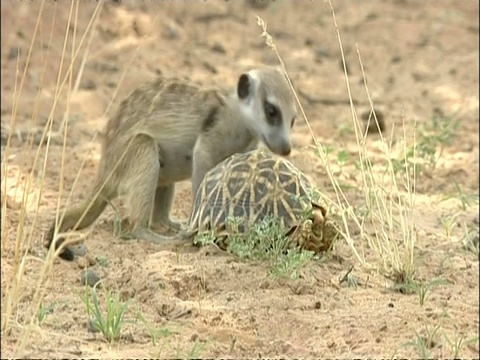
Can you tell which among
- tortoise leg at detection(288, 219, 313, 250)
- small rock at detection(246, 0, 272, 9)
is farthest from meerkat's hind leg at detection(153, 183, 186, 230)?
small rock at detection(246, 0, 272, 9)

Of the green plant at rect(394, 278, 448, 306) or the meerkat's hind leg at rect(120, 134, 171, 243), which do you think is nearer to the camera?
the green plant at rect(394, 278, 448, 306)

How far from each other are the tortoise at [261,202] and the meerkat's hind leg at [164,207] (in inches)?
31.2

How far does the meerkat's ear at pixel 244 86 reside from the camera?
22.5ft

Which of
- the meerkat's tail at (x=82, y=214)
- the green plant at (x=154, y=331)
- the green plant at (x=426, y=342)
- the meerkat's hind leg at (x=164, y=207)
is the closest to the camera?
the green plant at (x=426, y=342)

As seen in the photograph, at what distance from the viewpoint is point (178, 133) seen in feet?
22.4

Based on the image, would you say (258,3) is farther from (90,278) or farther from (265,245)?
(90,278)

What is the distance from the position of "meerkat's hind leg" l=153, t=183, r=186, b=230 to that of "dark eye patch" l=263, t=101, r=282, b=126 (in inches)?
31.8

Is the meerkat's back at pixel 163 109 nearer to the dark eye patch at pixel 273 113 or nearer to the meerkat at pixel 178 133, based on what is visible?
the meerkat at pixel 178 133

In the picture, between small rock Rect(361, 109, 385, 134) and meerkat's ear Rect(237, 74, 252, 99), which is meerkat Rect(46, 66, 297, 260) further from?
small rock Rect(361, 109, 385, 134)

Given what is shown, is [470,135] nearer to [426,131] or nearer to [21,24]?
[426,131]

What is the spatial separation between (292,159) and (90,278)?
9.74ft

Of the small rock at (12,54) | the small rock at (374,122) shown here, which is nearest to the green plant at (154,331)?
the small rock at (374,122)

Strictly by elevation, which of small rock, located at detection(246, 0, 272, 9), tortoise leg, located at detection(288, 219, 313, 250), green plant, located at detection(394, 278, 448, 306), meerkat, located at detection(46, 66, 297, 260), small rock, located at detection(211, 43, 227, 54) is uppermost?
small rock, located at detection(246, 0, 272, 9)

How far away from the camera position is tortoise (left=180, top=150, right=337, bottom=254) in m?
5.80
